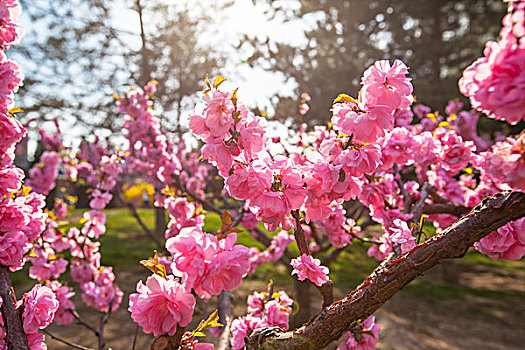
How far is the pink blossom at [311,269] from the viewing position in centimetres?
108

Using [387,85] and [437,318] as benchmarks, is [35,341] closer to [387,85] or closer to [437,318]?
[387,85]

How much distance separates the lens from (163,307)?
0.83 metres

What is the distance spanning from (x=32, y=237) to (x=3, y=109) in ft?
1.85

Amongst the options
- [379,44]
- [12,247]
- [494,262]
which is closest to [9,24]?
[12,247]

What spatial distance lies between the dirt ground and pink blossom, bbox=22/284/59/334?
189 centimetres

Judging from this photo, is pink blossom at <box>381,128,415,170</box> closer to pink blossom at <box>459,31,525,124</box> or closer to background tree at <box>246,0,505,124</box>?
pink blossom at <box>459,31,525,124</box>

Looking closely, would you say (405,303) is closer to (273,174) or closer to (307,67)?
(307,67)

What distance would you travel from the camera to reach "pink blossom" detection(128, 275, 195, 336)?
80 centimetres

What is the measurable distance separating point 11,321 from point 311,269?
3.66ft

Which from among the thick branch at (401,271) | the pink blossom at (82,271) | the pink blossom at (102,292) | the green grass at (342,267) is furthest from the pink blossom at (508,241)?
the green grass at (342,267)

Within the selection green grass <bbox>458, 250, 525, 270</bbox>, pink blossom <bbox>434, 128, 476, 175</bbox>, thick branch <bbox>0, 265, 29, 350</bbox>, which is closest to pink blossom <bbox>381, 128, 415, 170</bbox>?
pink blossom <bbox>434, 128, 476, 175</bbox>

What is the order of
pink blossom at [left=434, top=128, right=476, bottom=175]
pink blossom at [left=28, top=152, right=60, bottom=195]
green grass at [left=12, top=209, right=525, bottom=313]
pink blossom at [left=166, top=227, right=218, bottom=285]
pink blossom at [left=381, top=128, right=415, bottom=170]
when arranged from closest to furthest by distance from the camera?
1. pink blossom at [left=166, top=227, right=218, bottom=285]
2. pink blossom at [left=381, top=128, right=415, bottom=170]
3. pink blossom at [left=434, top=128, right=476, bottom=175]
4. pink blossom at [left=28, top=152, right=60, bottom=195]
5. green grass at [left=12, top=209, right=525, bottom=313]

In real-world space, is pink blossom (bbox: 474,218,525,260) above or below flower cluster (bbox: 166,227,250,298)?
above

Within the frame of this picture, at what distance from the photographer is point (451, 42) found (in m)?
7.09
